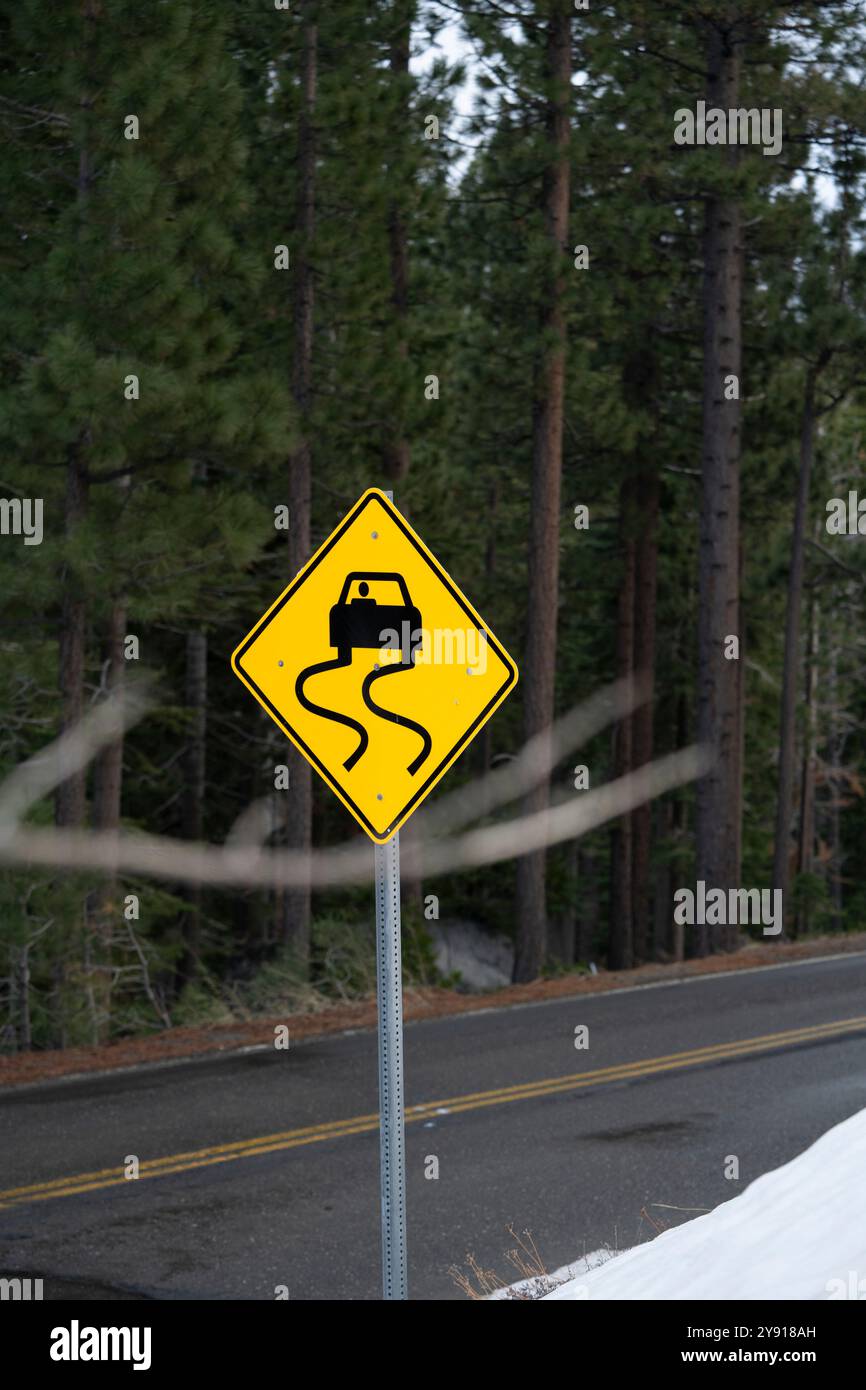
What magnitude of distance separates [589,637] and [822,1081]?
2441 centimetres

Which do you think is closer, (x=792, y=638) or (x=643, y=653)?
(x=792, y=638)

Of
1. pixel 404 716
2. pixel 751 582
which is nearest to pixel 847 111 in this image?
pixel 751 582

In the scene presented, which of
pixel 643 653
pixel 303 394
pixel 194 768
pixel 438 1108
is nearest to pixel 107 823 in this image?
pixel 303 394

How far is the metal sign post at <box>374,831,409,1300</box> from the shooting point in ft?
16.4

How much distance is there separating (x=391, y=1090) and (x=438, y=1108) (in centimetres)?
566

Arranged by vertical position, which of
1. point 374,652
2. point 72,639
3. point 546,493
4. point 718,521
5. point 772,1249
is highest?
point 546,493

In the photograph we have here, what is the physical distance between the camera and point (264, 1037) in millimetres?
13711

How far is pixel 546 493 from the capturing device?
68.5ft

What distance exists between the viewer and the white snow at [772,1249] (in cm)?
468

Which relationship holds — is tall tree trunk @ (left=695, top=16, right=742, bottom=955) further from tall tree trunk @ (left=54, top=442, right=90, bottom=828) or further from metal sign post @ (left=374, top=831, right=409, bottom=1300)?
metal sign post @ (left=374, top=831, right=409, bottom=1300)

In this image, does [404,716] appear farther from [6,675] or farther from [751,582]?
[751,582]

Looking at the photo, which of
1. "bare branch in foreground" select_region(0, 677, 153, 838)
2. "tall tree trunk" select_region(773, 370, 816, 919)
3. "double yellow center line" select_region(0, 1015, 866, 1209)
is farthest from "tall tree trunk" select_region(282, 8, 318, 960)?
"tall tree trunk" select_region(773, 370, 816, 919)

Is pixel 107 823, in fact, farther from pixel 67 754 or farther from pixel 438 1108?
pixel 438 1108

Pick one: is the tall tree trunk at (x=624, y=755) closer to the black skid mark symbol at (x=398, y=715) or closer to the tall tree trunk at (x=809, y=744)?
the tall tree trunk at (x=809, y=744)
